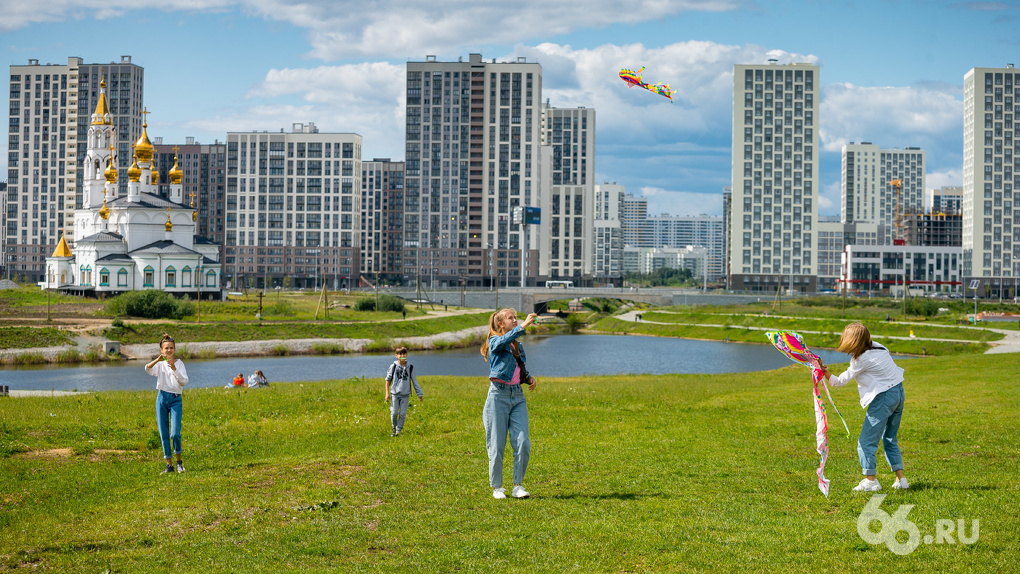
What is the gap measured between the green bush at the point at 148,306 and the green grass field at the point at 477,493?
2142 inches

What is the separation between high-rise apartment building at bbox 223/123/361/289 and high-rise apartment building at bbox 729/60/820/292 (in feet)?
258

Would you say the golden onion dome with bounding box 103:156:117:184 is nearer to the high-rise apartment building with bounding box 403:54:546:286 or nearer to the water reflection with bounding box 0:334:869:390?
the water reflection with bounding box 0:334:869:390

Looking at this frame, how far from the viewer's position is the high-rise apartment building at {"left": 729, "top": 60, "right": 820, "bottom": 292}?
163750 millimetres

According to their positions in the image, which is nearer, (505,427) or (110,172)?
(505,427)

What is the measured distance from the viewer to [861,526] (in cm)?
938

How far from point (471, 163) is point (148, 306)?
10473 cm

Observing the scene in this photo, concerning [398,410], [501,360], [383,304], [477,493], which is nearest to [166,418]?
[398,410]

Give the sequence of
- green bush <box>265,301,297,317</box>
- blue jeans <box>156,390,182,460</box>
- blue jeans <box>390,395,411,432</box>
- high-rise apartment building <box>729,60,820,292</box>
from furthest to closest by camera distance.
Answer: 1. high-rise apartment building <box>729,60,820,292</box>
2. green bush <box>265,301,297,317</box>
3. blue jeans <box>390,395,411,432</box>
4. blue jeans <box>156,390,182,460</box>

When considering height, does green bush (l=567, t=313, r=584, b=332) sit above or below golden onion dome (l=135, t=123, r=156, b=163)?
below

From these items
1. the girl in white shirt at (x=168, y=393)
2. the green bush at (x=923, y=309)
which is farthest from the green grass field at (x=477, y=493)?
the green bush at (x=923, y=309)

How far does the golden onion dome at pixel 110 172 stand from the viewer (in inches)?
4062

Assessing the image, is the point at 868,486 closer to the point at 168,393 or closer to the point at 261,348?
the point at 168,393

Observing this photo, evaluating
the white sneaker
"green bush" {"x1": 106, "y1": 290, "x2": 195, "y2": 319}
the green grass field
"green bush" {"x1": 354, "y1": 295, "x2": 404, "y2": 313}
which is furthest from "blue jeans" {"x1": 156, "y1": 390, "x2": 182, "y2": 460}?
"green bush" {"x1": 354, "y1": 295, "x2": 404, "y2": 313}

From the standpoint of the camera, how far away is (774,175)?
548 feet
